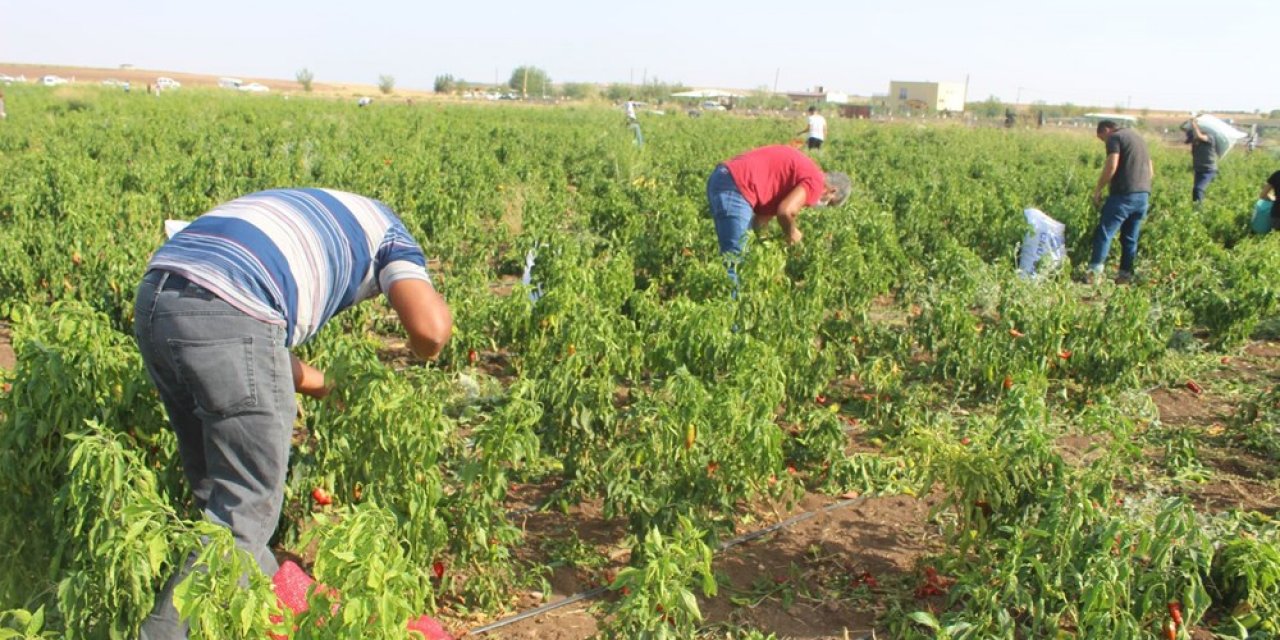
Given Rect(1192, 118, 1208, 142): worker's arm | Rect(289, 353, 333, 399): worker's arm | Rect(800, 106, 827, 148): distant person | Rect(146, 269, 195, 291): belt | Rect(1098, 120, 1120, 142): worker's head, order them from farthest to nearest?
Rect(800, 106, 827, 148): distant person → Rect(1192, 118, 1208, 142): worker's arm → Rect(1098, 120, 1120, 142): worker's head → Rect(289, 353, 333, 399): worker's arm → Rect(146, 269, 195, 291): belt

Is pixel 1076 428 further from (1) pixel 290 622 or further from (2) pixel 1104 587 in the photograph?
(1) pixel 290 622

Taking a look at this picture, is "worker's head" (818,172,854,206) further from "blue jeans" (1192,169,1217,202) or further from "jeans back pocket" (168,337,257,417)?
"blue jeans" (1192,169,1217,202)

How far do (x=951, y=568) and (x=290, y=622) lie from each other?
2269 mm

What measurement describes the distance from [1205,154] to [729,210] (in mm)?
8362

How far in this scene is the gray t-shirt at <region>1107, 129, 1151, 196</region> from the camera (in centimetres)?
879

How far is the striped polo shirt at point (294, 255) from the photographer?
2576 millimetres

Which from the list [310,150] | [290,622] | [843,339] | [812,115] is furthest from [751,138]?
[290,622]

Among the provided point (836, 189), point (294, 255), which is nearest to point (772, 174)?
point (836, 189)

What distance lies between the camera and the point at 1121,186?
891 centimetres

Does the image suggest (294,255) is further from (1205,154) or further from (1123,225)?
(1205,154)

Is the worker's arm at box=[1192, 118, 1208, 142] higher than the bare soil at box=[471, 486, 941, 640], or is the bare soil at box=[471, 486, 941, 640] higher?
the worker's arm at box=[1192, 118, 1208, 142]

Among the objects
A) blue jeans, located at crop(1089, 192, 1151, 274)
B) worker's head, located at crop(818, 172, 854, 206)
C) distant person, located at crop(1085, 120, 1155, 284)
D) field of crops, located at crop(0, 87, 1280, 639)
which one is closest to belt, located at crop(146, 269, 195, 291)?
field of crops, located at crop(0, 87, 1280, 639)

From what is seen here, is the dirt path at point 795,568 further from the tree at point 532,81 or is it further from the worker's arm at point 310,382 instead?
the tree at point 532,81

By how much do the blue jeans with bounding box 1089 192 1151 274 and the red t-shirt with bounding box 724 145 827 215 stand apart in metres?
3.76
